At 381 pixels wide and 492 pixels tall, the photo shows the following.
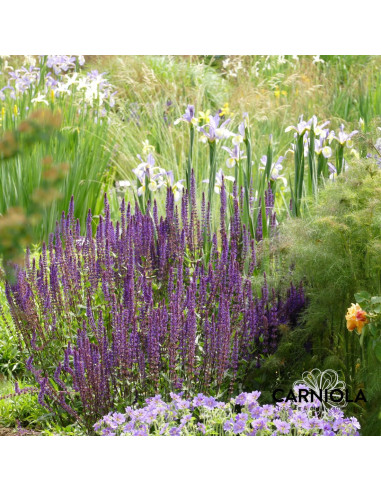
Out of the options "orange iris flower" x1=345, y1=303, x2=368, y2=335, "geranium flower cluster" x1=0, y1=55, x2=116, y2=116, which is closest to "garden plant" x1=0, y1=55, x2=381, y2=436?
"orange iris flower" x1=345, y1=303, x2=368, y2=335

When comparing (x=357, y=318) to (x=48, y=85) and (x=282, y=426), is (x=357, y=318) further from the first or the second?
(x=48, y=85)

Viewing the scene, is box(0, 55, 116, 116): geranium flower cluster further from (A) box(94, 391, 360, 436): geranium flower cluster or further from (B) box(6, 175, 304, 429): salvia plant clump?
(A) box(94, 391, 360, 436): geranium flower cluster

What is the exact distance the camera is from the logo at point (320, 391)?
126 inches

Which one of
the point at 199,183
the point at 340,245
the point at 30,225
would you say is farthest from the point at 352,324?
the point at 199,183

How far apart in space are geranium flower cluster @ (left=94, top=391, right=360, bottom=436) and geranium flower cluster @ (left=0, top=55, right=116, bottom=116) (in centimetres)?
281

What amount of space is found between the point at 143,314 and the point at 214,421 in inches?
24.1

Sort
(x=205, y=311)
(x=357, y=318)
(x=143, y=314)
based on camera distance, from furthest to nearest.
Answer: (x=205, y=311), (x=143, y=314), (x=357, y=318)

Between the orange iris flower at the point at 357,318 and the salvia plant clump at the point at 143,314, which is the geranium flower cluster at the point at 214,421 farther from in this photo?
the orange iris flower at the point at 357,318

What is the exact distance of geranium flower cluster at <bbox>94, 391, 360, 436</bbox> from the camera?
2.77 m

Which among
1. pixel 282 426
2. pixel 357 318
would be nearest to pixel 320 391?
pixel 282 426

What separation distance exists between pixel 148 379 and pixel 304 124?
177cm

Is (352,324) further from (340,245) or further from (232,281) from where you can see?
(232,281)

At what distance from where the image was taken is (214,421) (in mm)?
2775

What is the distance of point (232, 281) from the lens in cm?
324
